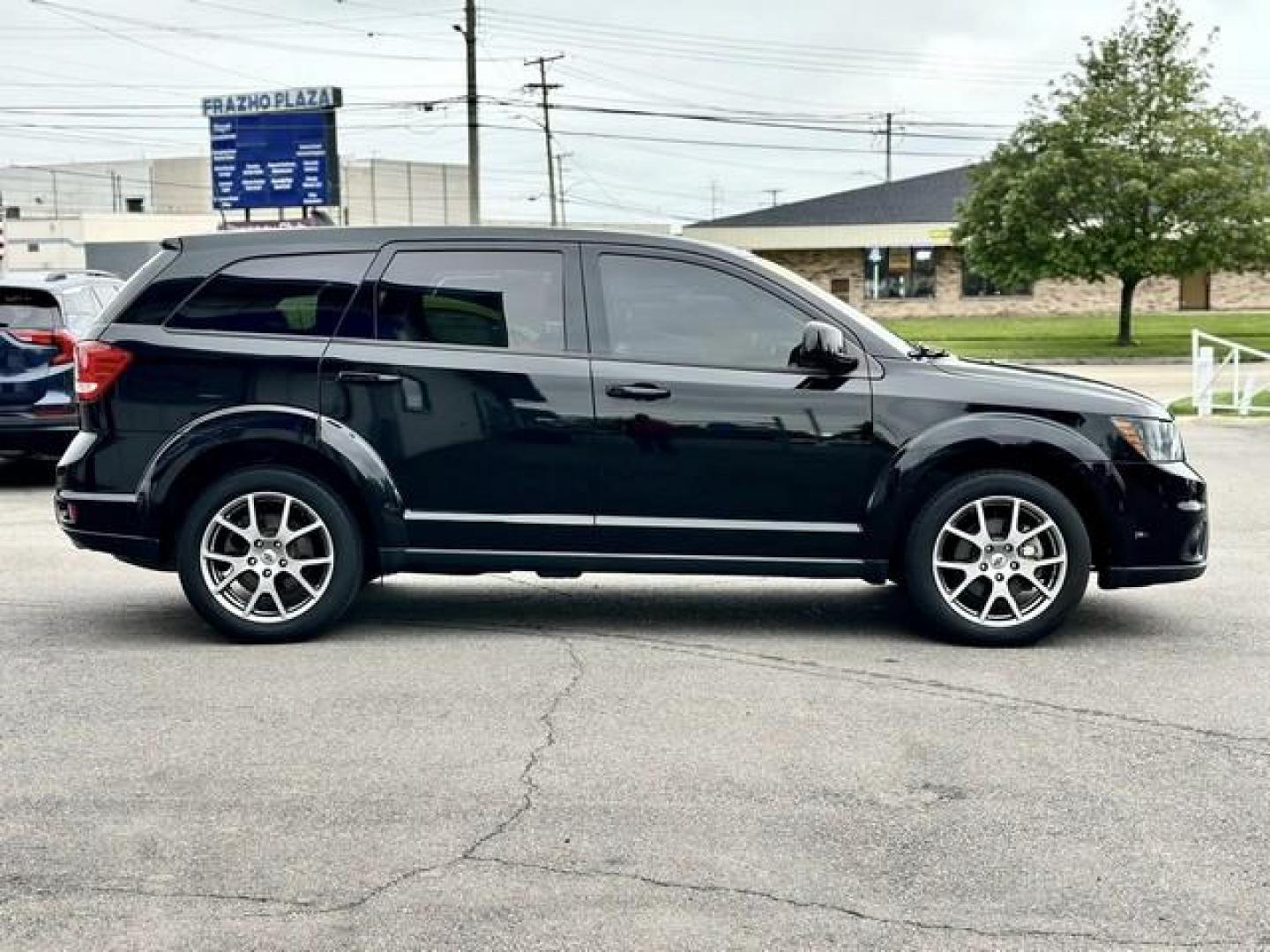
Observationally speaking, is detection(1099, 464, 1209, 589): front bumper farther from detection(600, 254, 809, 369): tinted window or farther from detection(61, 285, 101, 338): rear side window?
detection(61, 285, 101, 338): rear side window

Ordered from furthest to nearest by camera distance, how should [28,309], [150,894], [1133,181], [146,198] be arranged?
[146,198], [1133,181], [28,309], [150,894]

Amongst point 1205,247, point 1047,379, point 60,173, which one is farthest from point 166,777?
point 60,173

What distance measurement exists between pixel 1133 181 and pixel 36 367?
29306 mm

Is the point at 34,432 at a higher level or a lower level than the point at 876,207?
lower

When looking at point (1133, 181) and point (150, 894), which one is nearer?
point (150, 894)

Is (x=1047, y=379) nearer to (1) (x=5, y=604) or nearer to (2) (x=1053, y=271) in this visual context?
(1) (x=5, y=604)

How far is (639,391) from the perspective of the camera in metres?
6.53

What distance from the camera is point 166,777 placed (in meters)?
4.80

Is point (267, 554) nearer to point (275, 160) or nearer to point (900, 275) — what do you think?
point (275, 160)

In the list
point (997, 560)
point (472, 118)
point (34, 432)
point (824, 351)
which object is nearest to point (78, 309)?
point (34, 432)

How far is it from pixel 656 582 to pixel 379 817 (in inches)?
155

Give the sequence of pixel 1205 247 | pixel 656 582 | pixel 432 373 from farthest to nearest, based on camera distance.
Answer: pixel 1205 247, pixel 656 582, pixel 432 373

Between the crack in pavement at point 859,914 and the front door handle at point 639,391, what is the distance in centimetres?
279

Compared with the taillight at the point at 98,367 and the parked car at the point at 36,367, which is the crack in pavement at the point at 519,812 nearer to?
the taillight at the point at 98,367
